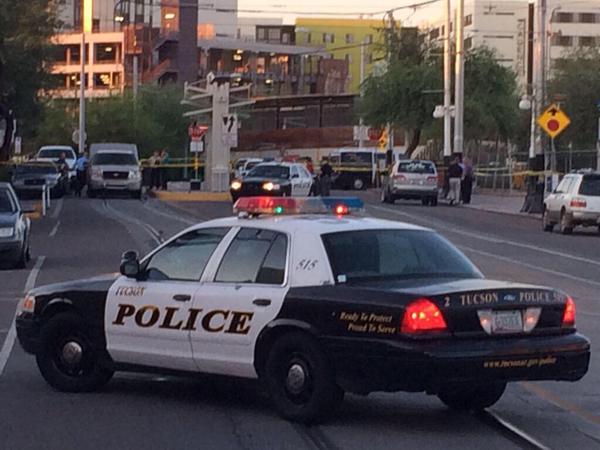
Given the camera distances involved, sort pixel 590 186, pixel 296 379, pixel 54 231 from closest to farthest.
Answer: pixel 296 379
pixel 54 231
pixel 590 186

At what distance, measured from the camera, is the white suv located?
120ft

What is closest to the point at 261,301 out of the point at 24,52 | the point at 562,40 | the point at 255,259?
the point at 255,259

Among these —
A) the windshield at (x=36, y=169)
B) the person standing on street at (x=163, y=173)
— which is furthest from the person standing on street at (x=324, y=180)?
the person standing on street at (x=163, y=173)

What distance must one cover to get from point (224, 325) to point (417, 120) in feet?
216

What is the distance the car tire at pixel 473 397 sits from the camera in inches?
429

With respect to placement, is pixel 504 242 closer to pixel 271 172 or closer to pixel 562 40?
pixel 271 172

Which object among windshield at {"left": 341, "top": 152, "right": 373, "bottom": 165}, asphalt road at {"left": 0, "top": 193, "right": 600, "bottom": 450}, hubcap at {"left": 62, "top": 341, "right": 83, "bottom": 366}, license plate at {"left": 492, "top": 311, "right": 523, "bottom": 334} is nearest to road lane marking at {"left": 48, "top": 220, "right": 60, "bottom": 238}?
asphalt road at {"left": 0, "top": 193, "right": 600, "bottom": 450}

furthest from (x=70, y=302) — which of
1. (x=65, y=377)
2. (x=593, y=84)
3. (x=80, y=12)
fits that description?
(x=80, y=12)

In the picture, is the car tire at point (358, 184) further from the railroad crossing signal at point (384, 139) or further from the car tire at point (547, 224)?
the car tire at point (547, 224)

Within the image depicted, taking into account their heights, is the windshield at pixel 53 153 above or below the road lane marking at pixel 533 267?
above

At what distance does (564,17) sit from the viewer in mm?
123688

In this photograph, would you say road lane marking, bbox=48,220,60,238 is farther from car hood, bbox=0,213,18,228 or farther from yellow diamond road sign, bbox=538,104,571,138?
yellow diamond road sign, bbox=538,104,571,138

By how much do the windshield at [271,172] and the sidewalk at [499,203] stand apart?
7.68m

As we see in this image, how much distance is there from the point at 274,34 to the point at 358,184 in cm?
7009
